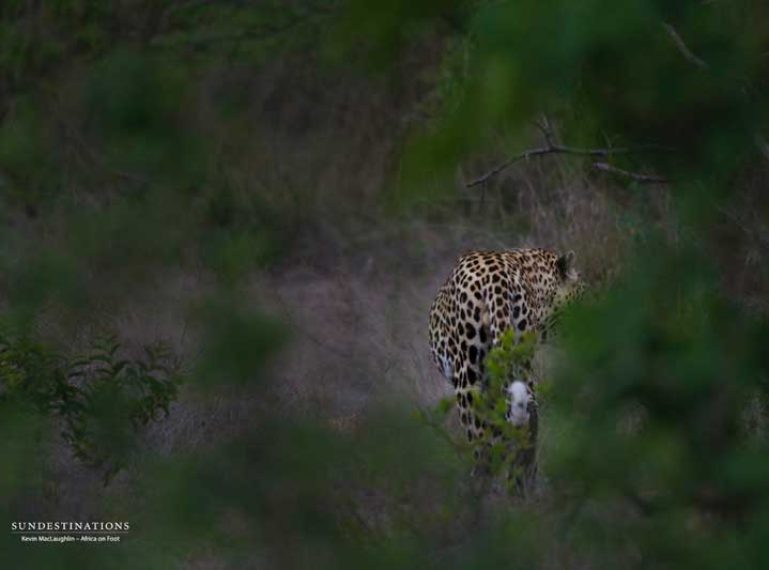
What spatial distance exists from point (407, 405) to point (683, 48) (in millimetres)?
1086

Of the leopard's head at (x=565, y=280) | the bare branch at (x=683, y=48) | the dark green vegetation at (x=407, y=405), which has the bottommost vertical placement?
the leopard's head at (x=565, y=280)

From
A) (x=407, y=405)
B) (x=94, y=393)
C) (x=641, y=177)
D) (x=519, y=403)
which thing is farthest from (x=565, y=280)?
(x=94, y=393)

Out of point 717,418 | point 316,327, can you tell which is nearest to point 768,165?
point 717,418

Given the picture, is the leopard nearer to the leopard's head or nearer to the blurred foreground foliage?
the leopard's head

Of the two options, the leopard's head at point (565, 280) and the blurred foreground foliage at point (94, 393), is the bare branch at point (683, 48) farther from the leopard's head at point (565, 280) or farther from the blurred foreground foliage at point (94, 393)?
the leopard's head at point (565, 280)

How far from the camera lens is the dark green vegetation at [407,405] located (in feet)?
10.6

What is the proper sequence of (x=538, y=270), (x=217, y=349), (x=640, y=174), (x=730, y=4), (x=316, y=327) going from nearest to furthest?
(x=217, y=349) < (x=730, y=4) < (x=640, y=174) < (x=538, y=270) < (x=316, y=327)

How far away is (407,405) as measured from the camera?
13.9 ft

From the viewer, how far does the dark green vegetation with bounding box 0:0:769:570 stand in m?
3.23

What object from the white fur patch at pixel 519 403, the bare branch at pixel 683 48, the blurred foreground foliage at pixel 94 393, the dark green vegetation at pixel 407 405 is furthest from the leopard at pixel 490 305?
the bare branch at pixel 683 48

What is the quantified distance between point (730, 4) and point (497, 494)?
230cm

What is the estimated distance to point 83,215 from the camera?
134 inches

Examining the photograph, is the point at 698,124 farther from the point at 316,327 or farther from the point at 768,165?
the point at 316,327

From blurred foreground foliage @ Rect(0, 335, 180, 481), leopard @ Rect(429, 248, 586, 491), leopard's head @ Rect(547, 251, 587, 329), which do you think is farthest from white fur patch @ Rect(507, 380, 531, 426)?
blurred foreground foliage @ Rect(0, 335, 180, 481)
